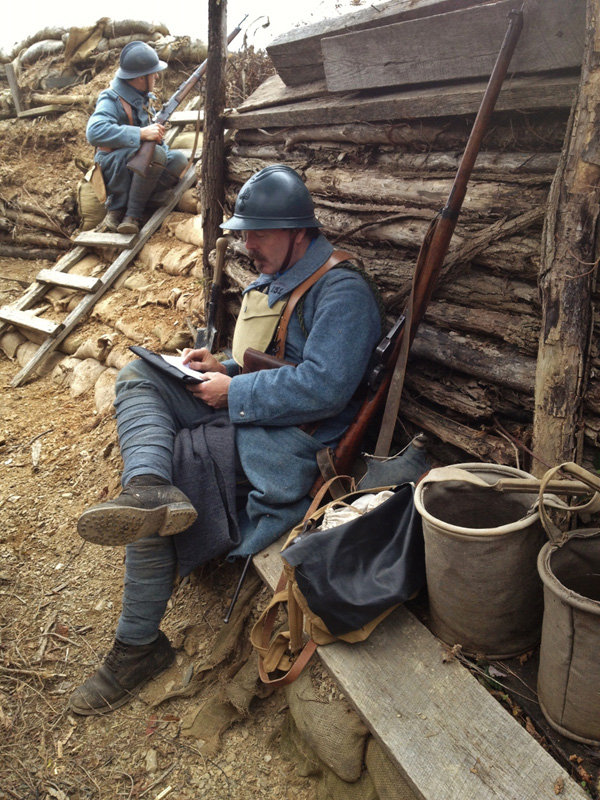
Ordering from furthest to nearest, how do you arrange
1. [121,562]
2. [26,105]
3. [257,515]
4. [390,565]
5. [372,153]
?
1. [26,105]
2. [121,562]
3. [372,153]
4. [257,515]
5. [390,565]

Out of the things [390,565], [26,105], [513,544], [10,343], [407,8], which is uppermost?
[407,8]

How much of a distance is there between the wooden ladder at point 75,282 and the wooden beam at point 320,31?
11.1 feet

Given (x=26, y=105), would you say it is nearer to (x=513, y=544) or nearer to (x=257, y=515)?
(x=257, y=515)

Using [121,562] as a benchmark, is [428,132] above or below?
above

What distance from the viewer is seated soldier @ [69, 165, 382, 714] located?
2.82 m

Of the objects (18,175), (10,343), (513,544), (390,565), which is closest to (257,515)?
(390,565)

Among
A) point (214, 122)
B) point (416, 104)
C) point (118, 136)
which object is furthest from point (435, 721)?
point (118, 136)

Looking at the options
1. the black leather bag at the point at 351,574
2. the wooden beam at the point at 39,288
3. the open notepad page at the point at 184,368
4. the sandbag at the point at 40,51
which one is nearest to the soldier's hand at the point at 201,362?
the open notepad page at the point at 184,368

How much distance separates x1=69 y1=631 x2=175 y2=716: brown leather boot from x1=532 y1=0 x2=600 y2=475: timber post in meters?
2.06

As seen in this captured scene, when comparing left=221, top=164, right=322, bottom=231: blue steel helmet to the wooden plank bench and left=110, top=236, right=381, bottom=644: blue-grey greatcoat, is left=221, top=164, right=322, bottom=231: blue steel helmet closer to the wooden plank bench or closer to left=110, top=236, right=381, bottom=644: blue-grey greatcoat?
left=110, top=236, right=381, bottom=644: blue-grey greatcoat

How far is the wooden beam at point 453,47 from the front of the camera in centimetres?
236

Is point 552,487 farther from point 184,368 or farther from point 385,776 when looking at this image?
point 184,368

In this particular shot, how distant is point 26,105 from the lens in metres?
9.59

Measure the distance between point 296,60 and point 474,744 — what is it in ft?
13.0
